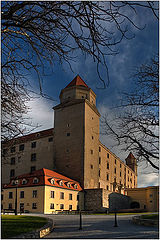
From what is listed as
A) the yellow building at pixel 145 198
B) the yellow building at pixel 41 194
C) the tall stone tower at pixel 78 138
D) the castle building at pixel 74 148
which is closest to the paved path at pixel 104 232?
the yellow building at pixel 41 194

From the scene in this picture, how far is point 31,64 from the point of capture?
20.6ft

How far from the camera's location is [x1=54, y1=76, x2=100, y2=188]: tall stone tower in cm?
4259

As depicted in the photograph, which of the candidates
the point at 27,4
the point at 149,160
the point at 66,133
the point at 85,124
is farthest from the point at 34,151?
the point at 27,4

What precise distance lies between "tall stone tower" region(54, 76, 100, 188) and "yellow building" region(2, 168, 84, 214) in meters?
4.88

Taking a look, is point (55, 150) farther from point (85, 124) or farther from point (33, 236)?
point (33, 236)

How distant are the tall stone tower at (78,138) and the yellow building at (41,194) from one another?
4.88 metres

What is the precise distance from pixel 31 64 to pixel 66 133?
3950 cm

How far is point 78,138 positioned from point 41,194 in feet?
47.2

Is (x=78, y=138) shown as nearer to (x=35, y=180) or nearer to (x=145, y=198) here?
(x=35, y=180)

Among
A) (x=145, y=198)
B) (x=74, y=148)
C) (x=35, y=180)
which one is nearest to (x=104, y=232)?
(x=35, y=180)

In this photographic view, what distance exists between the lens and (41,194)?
106ft

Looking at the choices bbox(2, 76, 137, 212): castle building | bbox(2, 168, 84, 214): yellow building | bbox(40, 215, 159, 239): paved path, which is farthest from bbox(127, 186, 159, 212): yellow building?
bbox(40, 215, 159, 239): paved path

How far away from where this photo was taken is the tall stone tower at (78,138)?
42.6 metres

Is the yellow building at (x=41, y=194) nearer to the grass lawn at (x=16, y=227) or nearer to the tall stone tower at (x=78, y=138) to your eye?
the tall stone tower at (x=78, y=138)
